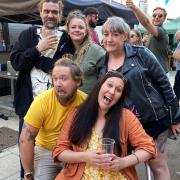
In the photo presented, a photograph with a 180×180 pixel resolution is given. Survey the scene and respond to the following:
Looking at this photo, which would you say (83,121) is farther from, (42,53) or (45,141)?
(42,53)

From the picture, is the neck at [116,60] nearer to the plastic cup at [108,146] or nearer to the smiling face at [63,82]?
the smiling face at [63,82]

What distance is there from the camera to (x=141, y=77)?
2420 mm

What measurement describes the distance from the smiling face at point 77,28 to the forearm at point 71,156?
0.97 m

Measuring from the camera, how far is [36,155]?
242cm

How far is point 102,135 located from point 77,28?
3.10 ft

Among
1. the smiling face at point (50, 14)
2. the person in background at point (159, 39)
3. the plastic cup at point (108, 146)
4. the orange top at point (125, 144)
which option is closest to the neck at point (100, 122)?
the orange top at point (125, 144)

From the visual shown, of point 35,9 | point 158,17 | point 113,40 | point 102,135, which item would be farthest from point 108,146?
point 35,9

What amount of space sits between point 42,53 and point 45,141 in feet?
2.49

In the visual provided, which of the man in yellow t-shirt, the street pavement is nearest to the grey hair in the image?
the man in yellow t-shirt

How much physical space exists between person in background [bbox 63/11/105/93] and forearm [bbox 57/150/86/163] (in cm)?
65

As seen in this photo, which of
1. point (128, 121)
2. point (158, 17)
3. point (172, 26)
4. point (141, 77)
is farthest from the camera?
point (172, 26)

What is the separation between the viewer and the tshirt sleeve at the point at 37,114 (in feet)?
7.27

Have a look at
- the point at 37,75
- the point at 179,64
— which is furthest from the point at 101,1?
the point at 37,75

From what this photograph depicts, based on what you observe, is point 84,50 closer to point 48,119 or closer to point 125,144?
point 48,119
